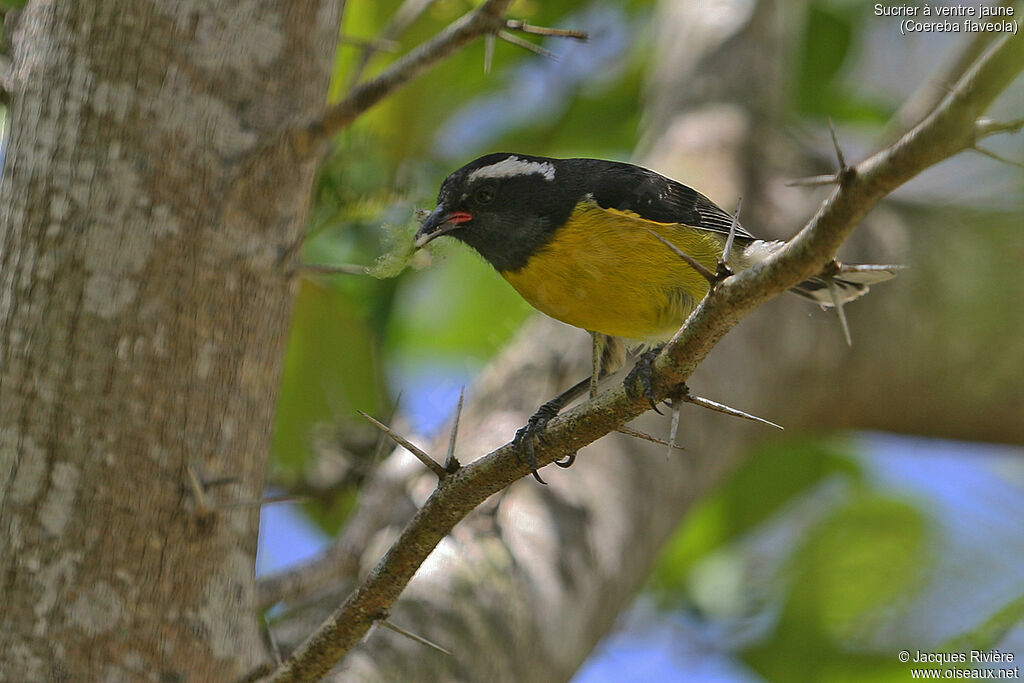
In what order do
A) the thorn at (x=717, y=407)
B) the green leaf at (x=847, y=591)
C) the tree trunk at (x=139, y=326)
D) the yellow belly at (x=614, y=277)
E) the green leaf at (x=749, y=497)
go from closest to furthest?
the thorn at (x=717, y=407) → the green leaf at (x=847, y=591) → the tree trunk at (x=139, y=326) → the yellow belly at (x=614, y=277) → the green leaf at (x=749, y=497)

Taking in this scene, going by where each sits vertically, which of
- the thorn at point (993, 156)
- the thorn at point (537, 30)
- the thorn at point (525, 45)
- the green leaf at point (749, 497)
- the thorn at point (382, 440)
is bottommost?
the green leaf at point (749, 497)

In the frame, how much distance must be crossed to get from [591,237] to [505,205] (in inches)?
14.2

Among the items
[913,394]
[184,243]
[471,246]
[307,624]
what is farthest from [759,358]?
[184,243]

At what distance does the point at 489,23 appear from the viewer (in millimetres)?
2736

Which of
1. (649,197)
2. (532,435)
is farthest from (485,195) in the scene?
(532,435)

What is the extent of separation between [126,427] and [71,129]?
0.83 metres

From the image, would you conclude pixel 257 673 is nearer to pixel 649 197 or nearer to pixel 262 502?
pixel 262 502

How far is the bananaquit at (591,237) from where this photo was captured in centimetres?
296

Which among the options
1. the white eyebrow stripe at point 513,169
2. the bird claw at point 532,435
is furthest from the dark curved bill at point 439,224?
the bird claw at point 532,435

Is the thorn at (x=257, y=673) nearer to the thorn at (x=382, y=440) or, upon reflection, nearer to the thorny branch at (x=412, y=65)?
the thorn at (x=382, y=440)

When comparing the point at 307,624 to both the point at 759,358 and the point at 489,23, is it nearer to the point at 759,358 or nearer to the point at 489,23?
the point at 489,23

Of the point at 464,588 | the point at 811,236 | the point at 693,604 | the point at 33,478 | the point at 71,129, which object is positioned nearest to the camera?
the point at 811,236

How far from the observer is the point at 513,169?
329 centimetres

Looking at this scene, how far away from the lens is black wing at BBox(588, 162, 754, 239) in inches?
123
